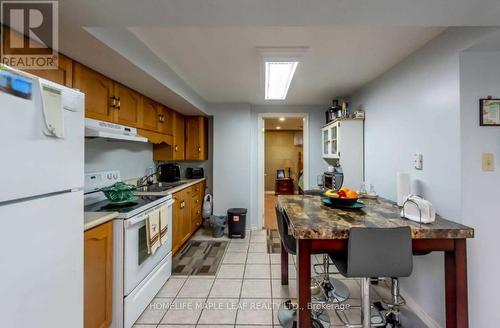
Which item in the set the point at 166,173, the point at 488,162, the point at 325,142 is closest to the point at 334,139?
the point at 325,142

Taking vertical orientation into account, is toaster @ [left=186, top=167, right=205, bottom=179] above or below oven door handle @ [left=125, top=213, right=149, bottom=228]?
above

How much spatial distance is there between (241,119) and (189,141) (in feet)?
3.29

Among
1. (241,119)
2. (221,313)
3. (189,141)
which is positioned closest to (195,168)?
(189,141)

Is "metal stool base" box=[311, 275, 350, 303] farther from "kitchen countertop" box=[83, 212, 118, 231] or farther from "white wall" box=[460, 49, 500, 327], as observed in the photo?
"kitchen countertop" box=[83, 212, 118, 231]

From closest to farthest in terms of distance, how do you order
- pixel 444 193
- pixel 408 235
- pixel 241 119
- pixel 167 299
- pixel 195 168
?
pixel 408 235
pixel 444 193
pixel 167 299
pixel 241 119
pixel 195 168

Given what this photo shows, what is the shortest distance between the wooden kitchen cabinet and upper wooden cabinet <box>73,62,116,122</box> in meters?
0.96

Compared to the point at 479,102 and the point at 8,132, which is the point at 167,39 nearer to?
the point at 8,132

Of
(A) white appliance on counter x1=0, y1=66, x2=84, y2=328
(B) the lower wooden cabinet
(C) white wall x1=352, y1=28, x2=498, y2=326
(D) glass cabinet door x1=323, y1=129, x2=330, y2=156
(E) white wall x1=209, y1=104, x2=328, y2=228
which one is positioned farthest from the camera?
(E) white wall x1=209, y1=104, x2=328, y2=228

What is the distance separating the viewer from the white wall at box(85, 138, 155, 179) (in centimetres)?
233

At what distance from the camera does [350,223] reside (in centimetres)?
149

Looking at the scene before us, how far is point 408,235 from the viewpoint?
1328mm

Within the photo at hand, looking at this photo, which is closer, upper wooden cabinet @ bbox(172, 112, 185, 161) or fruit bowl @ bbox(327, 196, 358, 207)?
fruit bowl @ bbox(327, 196, 358, 207)

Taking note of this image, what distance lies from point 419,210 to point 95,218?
2121 millimetres

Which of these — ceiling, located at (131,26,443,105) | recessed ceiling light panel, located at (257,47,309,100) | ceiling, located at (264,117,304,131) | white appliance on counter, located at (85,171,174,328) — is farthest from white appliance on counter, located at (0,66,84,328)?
ceiling, located at (264,117,304,131)
